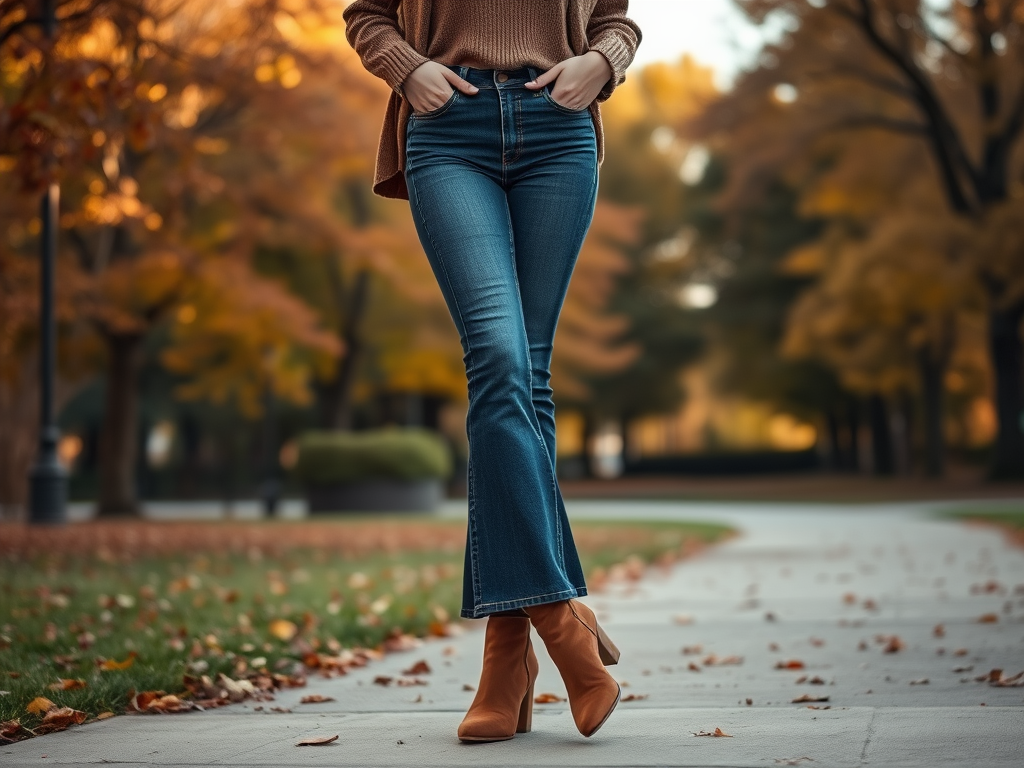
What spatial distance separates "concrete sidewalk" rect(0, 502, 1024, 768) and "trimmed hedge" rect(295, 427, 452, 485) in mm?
14639

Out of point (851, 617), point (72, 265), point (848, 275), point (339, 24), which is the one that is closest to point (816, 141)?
point (848, 275)

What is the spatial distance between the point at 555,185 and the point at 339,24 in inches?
559

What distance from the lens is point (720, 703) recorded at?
3.44m

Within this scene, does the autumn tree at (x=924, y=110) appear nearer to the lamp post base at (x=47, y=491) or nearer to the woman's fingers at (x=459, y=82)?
the lamp post base at (x=47, y=491)

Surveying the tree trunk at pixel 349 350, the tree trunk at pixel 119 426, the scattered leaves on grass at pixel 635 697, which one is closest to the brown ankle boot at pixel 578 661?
the scattered leaves on grass at pixel 635 697

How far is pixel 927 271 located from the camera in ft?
75.4

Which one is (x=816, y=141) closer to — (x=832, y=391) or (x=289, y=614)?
(x=832, y=391)

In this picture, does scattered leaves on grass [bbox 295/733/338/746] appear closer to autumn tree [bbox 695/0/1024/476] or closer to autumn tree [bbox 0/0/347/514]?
autumn tree [bbox 0/0/347/514]

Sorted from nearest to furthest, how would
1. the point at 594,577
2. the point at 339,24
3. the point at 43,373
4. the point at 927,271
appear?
the point at 594,577, the point at 43,373, the point at 339,24, the point at 927,271

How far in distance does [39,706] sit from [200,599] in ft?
10.9

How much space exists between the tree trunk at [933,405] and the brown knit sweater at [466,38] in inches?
1123

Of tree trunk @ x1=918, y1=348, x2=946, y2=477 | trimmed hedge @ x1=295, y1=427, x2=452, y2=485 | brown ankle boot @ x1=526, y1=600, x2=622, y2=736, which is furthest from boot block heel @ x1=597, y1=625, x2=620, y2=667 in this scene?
tree trunk @ x1=918, y1=348, x2=946, y2=477

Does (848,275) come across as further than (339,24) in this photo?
Yes

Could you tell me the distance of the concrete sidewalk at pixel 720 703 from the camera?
2650mm
